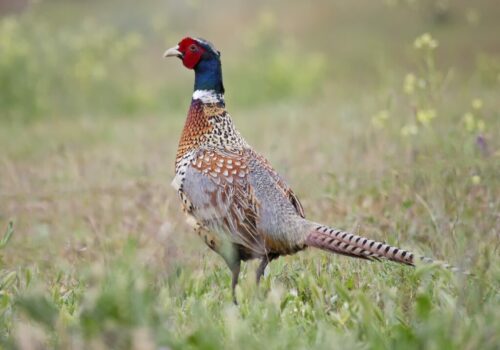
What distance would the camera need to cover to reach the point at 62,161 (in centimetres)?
935

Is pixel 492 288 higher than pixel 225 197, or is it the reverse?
pixel 225 197

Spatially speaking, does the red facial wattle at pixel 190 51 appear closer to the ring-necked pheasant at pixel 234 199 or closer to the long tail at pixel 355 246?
the ring-necked pheasant at pixel 234 199

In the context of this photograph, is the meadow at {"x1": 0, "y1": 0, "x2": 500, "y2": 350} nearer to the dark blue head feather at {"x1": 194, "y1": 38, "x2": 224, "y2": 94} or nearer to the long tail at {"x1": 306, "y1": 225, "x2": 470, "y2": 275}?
the long tail at {"x1": 306, "y1": 225, "x2": 470, "y2": 275}

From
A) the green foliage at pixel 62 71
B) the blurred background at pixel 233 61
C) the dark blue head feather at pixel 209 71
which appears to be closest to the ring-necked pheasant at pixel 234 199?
the dark blue head feather at pixel 209 71

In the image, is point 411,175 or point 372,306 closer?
point 372,306

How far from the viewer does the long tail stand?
11.3 ft

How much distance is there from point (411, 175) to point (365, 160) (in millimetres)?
1569

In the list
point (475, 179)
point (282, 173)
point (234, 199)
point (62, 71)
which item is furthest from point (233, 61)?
point (234, 199)

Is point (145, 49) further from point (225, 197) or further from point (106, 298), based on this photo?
point (106, 298)

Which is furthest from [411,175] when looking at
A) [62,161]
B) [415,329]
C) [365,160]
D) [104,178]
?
[62,161]

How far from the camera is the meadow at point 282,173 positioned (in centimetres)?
269

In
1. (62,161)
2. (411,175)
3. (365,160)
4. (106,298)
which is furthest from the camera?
(62,161)

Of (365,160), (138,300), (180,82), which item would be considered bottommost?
(138,300)

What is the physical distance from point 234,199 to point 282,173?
10.9 ft
